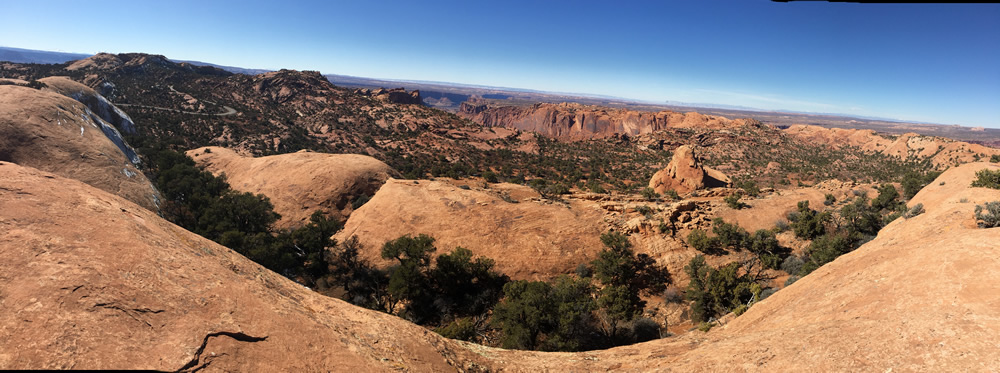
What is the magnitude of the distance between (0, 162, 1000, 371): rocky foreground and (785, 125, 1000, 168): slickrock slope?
10649 centimetres

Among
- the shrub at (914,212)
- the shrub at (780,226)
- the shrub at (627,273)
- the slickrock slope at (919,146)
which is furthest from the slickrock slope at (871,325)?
the slickrock slope at (919,146)

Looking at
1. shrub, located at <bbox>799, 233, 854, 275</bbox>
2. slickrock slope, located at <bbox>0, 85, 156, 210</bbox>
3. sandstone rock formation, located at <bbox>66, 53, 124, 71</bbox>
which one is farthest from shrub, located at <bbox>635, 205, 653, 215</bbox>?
sandstone rock formation, located at <bbox>66, 53, 124, 71</bbox>

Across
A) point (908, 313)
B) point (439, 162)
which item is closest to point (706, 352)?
point (908, 313)

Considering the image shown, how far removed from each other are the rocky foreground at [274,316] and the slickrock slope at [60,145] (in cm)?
2340

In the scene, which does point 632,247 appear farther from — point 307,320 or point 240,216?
point 240,216

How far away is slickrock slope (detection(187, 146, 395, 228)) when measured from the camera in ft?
122

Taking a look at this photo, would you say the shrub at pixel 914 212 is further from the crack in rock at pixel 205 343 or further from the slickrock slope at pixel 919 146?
the slickrock slope at pixel 919 146

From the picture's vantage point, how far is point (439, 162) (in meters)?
74.4

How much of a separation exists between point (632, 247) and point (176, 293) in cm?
2491

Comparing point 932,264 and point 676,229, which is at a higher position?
point 932,264

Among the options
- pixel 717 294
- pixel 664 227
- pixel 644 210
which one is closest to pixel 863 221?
pixel 664 227

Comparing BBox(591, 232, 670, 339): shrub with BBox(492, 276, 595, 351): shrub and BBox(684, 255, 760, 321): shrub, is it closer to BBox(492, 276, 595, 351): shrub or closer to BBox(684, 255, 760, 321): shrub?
BBox(492, 276, 595, 351): shrub

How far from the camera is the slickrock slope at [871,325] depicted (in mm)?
7566

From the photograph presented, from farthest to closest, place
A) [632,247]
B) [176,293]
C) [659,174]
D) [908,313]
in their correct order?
[659,174] < [632,247] < [908,313] < [176,293]
